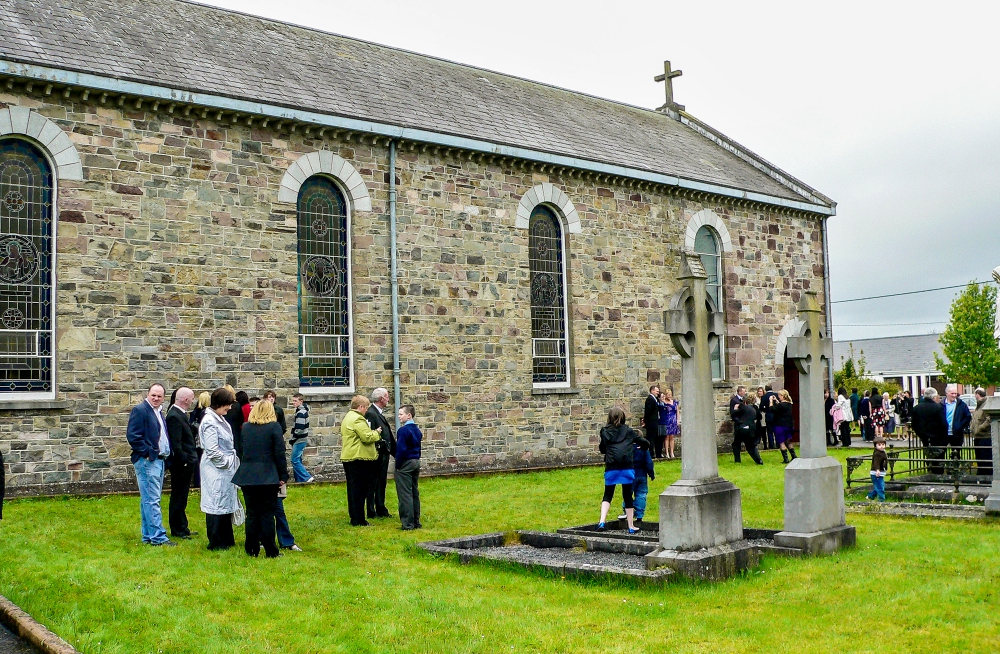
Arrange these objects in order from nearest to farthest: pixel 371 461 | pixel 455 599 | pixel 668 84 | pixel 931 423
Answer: pixel 455 599 → pixel 371 461 → pixel 931 423 → pixel 668 84

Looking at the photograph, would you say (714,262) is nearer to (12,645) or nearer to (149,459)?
(149,459)

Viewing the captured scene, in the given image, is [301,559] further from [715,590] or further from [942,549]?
[942,549]

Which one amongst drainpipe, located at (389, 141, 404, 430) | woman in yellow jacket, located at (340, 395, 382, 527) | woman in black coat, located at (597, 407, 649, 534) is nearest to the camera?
woman in black coat, located at (597, 407, 649, 534)

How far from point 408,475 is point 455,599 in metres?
4.07


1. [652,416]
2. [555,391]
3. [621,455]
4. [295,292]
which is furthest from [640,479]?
[652,416]

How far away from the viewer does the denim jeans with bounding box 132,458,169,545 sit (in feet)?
34.2

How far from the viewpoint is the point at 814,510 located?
982 centimetres

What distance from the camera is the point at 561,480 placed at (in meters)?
17.3

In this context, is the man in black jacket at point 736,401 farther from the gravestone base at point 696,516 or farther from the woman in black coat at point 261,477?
the woman in black coat at point 261,477

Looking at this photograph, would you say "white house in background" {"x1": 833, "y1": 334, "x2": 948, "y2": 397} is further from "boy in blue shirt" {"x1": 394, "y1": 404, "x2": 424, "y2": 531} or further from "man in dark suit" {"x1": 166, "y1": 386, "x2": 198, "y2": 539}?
"man in dark suit" {"x1": 166, "y1": 386, "x2": 198, "y2": 539}

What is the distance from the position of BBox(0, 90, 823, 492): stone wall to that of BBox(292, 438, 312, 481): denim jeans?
39.6 inches

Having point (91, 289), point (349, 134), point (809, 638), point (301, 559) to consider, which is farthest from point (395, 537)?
point (349, 134)

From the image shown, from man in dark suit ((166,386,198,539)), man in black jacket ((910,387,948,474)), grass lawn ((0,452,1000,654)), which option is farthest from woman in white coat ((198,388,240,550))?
man in black jacket ((910,387,948,474))

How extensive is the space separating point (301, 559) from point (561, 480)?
322 inches
